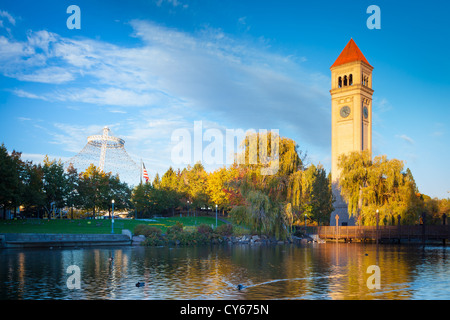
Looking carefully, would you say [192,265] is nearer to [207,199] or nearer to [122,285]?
[122,285]

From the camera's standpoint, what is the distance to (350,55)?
83.0 m

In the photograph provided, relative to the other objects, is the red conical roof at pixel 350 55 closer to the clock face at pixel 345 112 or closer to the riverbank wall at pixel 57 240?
the clock face at pixel 345 112

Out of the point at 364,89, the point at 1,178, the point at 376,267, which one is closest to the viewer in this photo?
the point at 376,267

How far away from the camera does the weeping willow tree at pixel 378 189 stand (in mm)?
53688

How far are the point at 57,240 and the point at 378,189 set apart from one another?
39.5m

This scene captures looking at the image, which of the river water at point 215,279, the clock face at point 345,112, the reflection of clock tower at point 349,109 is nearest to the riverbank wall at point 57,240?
the river water at point 215,279

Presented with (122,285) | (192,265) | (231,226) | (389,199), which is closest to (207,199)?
(231,226)

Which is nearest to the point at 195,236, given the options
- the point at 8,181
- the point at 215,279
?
the point at 8,181

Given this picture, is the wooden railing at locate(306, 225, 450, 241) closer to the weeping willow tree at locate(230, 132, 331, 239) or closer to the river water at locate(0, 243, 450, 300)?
the weeping willow tree at locate(230, 132, 331, 239)

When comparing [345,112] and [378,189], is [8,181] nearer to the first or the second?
[378,189]

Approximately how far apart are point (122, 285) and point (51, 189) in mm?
46619

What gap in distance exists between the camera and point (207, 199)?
289ft

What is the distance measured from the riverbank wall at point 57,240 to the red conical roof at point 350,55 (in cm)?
5655
